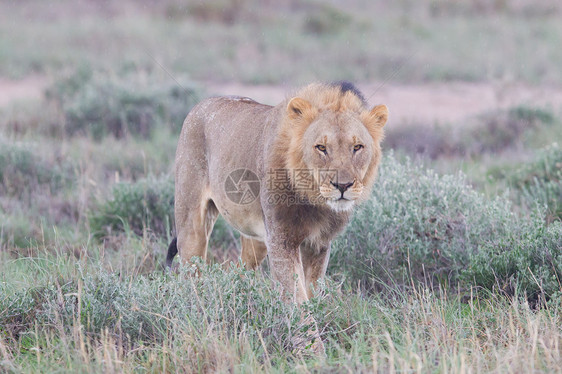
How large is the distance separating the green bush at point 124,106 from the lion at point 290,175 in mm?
5236

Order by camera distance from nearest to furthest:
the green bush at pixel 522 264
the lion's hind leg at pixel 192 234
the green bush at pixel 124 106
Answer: the green bush at pixel 522 264
the lion's hind leg at pixel 192 234
the green bush at pixel 124 106

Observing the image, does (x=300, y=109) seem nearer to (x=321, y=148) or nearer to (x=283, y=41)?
(x=321, y=148)

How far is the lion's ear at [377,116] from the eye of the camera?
15.2ft

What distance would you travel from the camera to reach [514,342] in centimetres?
403

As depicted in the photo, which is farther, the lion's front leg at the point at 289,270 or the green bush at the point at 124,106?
the green bush at the point at 124,106

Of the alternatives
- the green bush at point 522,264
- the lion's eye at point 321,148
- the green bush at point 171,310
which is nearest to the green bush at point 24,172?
the green bush at point 171,310

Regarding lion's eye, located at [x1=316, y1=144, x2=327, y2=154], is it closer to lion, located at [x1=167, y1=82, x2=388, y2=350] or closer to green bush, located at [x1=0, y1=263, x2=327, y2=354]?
lion, located at [x1=167, y1=82, x2=388, y2=350]

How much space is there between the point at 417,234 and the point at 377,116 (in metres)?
1.50

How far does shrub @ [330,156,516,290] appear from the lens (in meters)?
5.59

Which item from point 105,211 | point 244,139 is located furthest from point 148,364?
point 105,211

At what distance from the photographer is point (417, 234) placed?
5832 mm

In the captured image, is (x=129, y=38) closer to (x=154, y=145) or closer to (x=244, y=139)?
(x=154, y=145)

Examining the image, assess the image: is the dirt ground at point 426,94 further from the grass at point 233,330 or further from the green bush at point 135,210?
the grass at point 233,330

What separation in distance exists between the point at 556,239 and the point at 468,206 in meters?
1.03
